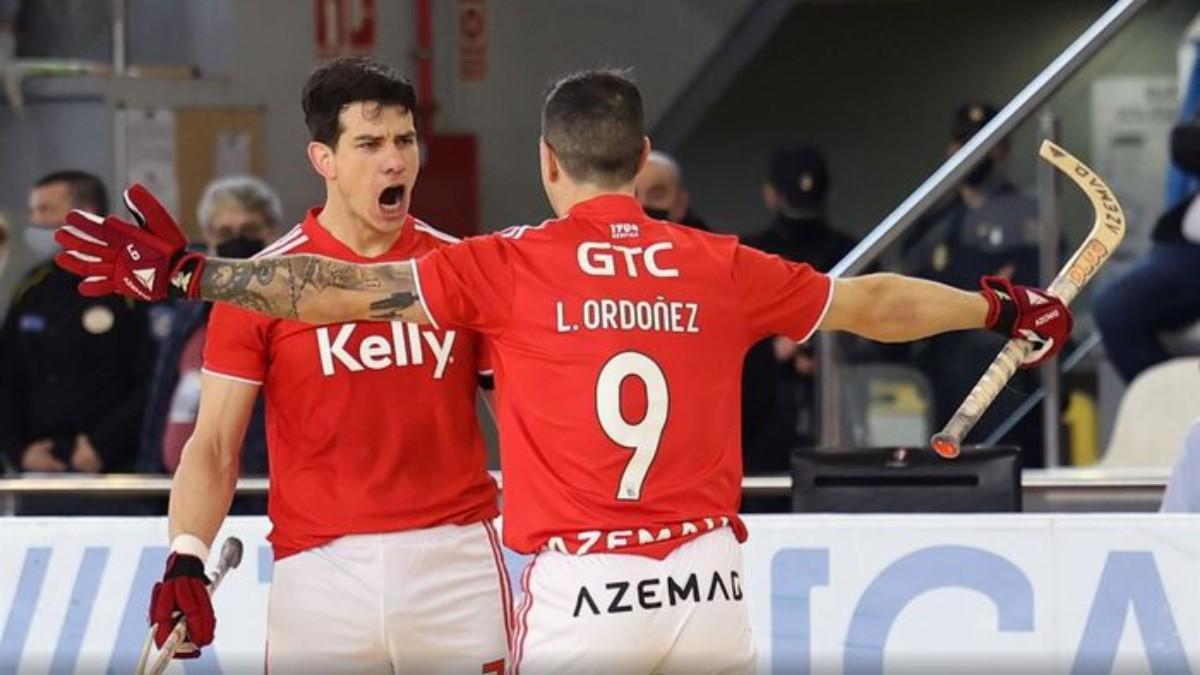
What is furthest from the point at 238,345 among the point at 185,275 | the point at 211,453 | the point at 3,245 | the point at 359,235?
the point at 3,245

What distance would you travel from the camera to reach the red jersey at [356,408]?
5836mm

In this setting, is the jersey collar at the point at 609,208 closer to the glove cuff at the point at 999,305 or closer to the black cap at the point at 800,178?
the glove cuff at the point at 999,305

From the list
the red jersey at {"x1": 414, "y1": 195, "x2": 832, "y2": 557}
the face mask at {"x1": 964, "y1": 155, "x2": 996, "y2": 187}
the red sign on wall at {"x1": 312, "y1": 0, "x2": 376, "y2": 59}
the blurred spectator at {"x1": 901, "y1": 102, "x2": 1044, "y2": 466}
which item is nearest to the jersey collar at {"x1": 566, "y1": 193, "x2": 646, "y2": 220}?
the red jersey at {"x1": 414, "y1": 195, "x2": 832, "y2": 557}

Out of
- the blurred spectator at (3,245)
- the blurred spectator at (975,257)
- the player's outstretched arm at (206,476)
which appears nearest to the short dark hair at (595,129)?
the player's outstretched arm at (206,476)

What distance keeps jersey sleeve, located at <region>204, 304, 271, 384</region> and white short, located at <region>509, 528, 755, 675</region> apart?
889 mm

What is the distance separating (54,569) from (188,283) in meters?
2.17

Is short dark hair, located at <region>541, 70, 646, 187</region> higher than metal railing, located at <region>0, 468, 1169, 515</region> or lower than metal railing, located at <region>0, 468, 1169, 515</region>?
higher

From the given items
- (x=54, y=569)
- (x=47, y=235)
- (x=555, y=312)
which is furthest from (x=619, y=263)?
(x=47, y=235)

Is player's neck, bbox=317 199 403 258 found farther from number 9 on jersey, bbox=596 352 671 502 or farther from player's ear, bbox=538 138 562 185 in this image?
number 9 on jersey, bbox=596 352 671 502

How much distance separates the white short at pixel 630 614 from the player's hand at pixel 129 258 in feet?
2.85

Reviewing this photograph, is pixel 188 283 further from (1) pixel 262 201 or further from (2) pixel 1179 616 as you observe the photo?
(1) pixel 262 201

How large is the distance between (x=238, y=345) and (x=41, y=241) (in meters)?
5.51

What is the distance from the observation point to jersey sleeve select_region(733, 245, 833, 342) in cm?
539

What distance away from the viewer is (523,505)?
5293 mm
